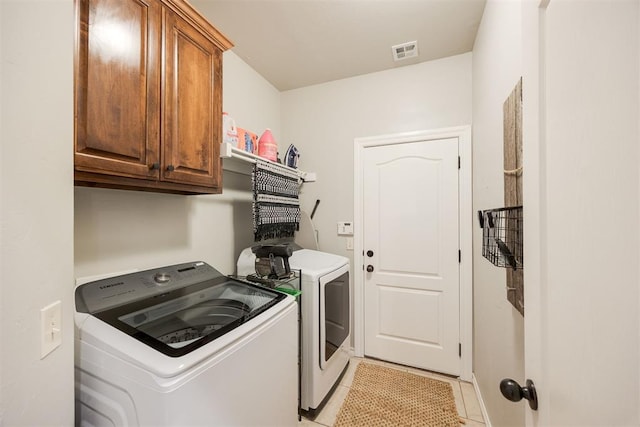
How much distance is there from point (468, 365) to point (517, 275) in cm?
151

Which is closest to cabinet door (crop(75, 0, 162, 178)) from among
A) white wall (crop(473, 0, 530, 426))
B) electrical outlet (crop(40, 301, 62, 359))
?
electrical outlet (crop(40, 301, 62, 359))

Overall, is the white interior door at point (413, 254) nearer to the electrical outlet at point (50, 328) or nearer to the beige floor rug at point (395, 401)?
the beige floor rug at point (395, 401)

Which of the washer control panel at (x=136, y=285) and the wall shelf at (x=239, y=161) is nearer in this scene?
the washer control panel at (x=136, y=285)

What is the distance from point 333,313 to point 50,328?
1.62m

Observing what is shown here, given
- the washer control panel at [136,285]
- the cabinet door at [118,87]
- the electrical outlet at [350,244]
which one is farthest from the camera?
the electrical outlet at [350,244]

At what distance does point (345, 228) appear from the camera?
2.55 meters

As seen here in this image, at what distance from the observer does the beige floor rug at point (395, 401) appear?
1711 mm

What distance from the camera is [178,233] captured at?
1.69 m

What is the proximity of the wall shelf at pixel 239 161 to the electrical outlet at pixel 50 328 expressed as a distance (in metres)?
1.10

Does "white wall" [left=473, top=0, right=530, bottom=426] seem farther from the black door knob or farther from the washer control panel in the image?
the washer control panel

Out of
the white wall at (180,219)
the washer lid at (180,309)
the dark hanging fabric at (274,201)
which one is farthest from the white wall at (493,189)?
the white wall at (180,219)

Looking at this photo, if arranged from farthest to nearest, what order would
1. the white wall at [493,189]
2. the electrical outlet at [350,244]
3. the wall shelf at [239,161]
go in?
1. the electrical outlet at [350,244]
2. the wall shelf at [239,161]
3. the white wall at [493,189]

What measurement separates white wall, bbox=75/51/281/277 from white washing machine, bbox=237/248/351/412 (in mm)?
302

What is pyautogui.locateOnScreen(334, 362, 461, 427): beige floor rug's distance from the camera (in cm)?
171
